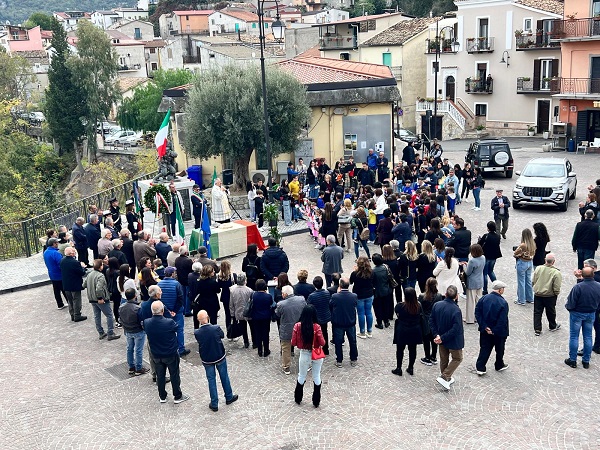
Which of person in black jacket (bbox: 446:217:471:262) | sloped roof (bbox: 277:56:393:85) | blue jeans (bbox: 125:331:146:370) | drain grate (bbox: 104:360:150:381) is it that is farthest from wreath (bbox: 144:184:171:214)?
sloped roof (bbox: 277:56:393:85)

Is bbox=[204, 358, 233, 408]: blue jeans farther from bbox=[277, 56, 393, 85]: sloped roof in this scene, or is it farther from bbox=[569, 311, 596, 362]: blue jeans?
bbox=[277, 56, 393, 85]: sloped roof

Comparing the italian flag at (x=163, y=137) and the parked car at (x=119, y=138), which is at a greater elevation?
the italian flag at (x=163, y=137)

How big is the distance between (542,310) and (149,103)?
166 ft

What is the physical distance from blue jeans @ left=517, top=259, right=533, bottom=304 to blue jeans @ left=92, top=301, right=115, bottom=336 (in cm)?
795

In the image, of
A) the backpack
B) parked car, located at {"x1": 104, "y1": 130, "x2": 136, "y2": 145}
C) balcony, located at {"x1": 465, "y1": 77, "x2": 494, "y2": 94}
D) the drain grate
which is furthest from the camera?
parked car, located at {"x1": 104, "y1": 130, "x2": 136, "y2": 145}

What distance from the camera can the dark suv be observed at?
26609mm

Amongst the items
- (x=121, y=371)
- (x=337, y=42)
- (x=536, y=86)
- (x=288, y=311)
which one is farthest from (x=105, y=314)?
(x=337, y=42)

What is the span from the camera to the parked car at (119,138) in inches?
2266

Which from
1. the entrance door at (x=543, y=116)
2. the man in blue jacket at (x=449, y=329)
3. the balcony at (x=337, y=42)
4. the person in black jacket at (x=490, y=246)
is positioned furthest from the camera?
the balcony at (x=337, y=42)

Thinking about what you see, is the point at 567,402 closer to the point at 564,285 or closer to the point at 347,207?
the point at 564,285

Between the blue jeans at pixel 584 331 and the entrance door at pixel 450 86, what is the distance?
37203 mm

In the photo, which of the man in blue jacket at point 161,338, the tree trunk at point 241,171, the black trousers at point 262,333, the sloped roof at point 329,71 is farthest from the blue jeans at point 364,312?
the sloped roof at point 329,71

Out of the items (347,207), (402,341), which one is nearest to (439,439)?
(402,341)

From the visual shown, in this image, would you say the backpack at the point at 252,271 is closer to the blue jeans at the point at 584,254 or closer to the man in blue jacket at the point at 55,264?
the man in blue jacket at the point at 55,264
